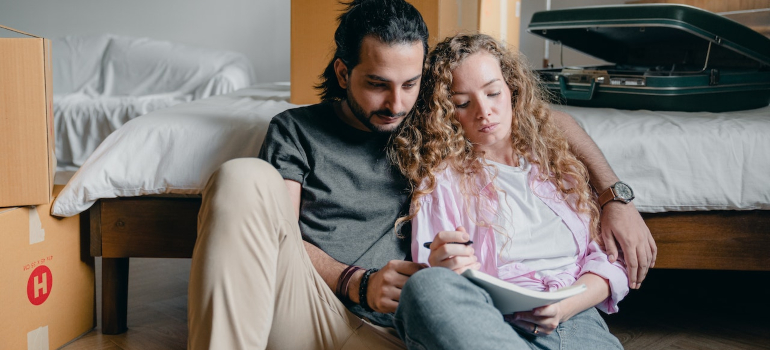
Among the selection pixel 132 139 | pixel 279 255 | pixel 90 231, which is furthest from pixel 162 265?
pixel 279 255

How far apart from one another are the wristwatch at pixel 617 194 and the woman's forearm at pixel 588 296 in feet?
0.55

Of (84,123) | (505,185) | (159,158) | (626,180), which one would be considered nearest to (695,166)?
(626,180)

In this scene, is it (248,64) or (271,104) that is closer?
(271,104)

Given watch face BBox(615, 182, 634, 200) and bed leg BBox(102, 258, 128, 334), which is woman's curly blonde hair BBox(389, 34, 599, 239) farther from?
bed leg BBox(102, 258, 128, 334)

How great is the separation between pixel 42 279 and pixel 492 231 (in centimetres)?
88

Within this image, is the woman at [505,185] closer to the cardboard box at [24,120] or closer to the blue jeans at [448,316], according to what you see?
the blue jeans at [448,316]

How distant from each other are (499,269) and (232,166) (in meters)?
0.46

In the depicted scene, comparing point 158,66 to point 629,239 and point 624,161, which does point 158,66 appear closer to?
point 624,161

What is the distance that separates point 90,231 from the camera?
1.37m

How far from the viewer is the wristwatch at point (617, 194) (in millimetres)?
1151

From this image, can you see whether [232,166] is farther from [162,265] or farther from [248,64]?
[248,64]

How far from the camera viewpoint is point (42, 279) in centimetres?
130

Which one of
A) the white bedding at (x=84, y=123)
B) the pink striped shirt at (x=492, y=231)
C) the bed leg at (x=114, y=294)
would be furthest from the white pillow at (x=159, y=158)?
the white bedding at (x=84, y=123)

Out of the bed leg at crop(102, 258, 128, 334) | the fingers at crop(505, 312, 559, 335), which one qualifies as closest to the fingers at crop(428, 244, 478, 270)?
the fingers at crop(505, 312, 559, 335)
